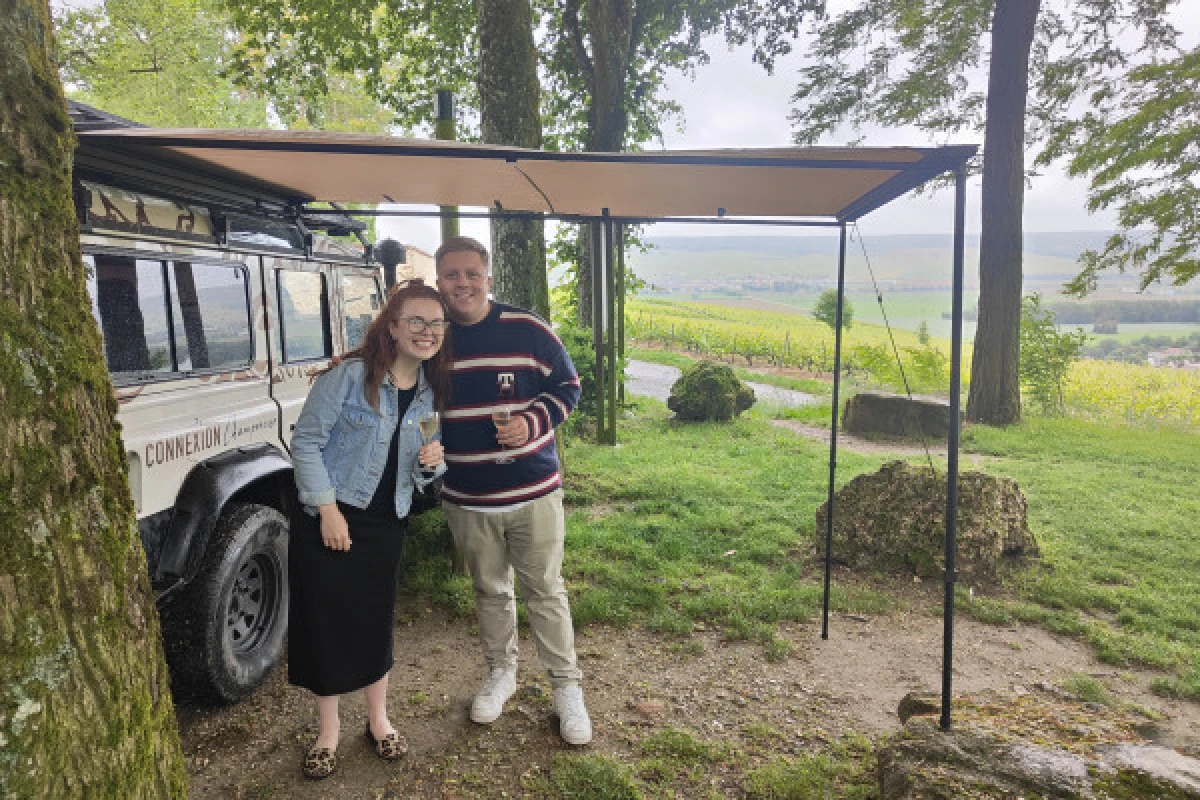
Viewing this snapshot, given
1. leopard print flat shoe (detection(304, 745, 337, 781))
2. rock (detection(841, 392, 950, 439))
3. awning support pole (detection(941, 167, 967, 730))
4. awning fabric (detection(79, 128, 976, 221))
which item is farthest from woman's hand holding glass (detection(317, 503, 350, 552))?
rock (detection(841, 392, 950, 439))

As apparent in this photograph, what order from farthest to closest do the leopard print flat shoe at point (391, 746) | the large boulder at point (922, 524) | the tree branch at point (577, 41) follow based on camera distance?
the tree branch at point (577, 41)
the large boulder at point (922, 524)
the leopard print flat shoe at point (391, 746)

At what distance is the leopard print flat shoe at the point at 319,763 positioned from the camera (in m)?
2.50

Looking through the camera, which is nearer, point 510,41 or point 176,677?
point 176,677

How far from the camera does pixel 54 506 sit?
1.41 meters

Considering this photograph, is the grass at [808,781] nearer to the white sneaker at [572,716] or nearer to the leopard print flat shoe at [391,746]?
the white sneaker at [572,716]

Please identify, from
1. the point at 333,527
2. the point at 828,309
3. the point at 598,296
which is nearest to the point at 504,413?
the point at 333,527

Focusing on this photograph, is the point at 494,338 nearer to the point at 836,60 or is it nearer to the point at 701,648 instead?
the point at 701,648

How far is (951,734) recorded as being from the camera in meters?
2.34

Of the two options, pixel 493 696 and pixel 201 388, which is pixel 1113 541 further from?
pixel 201 388

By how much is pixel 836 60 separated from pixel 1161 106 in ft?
16.7

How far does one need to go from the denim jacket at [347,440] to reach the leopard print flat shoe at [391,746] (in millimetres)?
982

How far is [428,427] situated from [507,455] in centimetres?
34

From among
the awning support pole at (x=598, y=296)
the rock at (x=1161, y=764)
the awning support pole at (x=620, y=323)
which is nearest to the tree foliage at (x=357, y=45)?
the awning support pole at (x=620, y=323)

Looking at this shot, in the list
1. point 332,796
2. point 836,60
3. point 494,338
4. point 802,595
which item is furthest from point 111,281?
point 836,60
